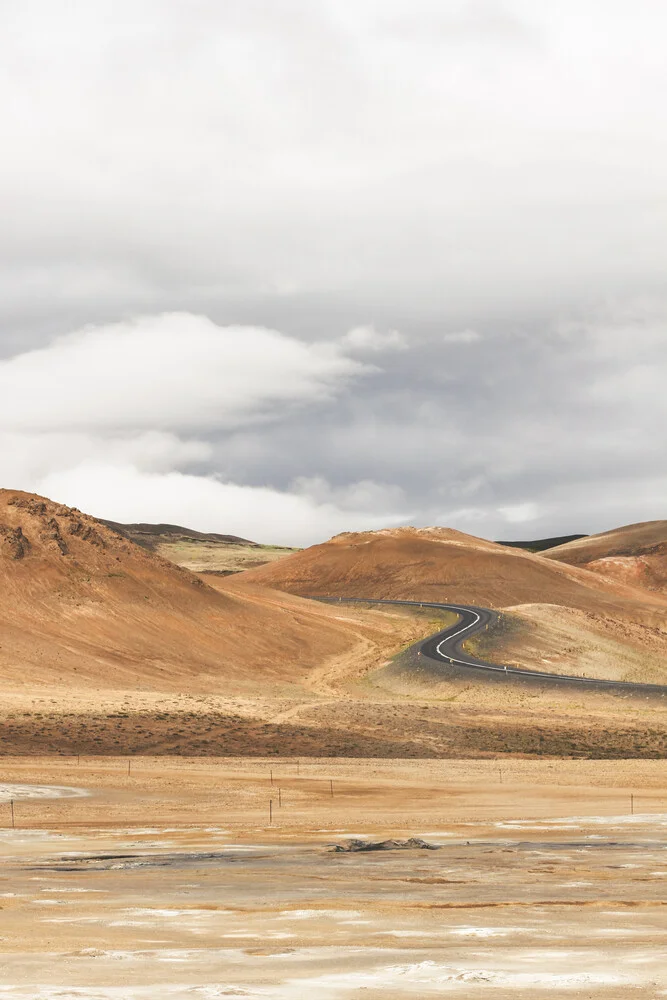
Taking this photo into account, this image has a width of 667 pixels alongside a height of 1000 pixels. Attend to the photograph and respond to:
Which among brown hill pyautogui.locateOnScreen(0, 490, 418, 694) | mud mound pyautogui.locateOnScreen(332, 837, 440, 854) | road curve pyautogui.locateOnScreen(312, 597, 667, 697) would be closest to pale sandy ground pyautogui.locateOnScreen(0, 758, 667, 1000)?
mud mound pyautogui.locateOnScreen(332, 837, 440, 854)

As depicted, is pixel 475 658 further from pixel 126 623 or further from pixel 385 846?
pixel 385 846

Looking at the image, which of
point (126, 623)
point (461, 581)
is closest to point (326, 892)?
point (126, 623)

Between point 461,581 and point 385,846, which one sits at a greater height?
point 461,581

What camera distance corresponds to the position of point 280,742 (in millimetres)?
54812

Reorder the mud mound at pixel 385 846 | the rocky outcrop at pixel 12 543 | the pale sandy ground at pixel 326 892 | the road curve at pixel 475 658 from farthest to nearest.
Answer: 1. the rocky outcrop at pixel 12 543
2. the road curve at pixel 475 658
3. the mud mound at pixel 385 846
4. the pale sandy ground at pixel 326 892

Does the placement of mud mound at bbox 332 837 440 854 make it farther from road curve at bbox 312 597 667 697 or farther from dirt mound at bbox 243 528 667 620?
dirt mound at bbox 243 528 667 620

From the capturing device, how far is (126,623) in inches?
4001

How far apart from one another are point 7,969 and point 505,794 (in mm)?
27198

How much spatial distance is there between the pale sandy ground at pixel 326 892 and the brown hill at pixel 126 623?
44.2m

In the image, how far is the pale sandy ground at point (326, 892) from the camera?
12547mm

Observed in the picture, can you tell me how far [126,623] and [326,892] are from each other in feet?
277

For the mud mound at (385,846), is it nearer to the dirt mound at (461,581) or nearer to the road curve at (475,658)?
the road curve at (475,658)

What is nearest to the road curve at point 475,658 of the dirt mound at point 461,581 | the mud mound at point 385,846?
the dirt mound at point 461,581

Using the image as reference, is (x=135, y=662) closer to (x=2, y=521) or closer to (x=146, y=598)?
(x=146, y=598)
